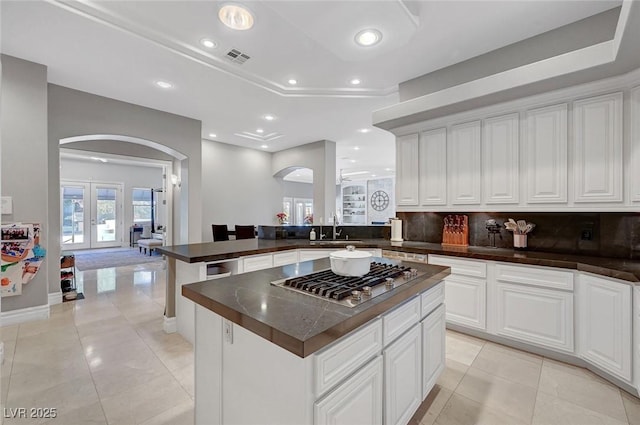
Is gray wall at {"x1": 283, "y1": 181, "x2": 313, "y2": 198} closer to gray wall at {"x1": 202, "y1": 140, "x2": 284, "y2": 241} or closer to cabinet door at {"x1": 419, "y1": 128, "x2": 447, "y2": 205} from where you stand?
gray wall at {"x1": 202, "y1": 140, "x2": 284, "y2": 241}

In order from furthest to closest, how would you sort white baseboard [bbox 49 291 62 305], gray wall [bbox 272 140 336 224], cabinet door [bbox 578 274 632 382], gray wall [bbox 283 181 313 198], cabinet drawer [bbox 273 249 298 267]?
gray wall [bbox 283 181 313 198] → gray wall [bbox 272 140 336 224] → white baseboard [bbox 49 291 62 305] → cabinet drawer [bbox 273 249 298 267] → cabinet door [bbox 578 274 632 382]

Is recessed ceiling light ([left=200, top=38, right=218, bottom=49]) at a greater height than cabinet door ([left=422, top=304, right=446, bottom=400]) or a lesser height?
greater

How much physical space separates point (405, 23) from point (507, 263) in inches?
93.4

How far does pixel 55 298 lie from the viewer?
3822mm

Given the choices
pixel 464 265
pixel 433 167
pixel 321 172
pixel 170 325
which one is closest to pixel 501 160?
pixel 433 167

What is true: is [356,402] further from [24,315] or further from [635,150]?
[24,315]

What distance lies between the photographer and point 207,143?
6688 mm

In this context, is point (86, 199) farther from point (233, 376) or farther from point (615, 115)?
point (615, 115)

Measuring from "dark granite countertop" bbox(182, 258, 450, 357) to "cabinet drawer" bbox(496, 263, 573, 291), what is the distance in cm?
141

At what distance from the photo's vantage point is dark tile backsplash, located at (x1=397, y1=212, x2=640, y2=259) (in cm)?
241

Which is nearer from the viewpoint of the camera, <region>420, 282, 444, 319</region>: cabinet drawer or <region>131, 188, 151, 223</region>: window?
<region>420, 282, 444, 319</region>: cabinet drawer

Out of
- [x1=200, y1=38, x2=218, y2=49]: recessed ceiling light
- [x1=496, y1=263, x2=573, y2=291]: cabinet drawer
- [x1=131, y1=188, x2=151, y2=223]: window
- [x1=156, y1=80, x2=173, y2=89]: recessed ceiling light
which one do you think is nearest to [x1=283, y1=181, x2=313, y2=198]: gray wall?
[x1=131, y1=188, x2=151, y2=223]: window

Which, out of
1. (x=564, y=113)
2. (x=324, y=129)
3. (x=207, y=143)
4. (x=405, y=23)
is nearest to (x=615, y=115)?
(x=564, y=113)

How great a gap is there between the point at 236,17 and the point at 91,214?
10.1m
